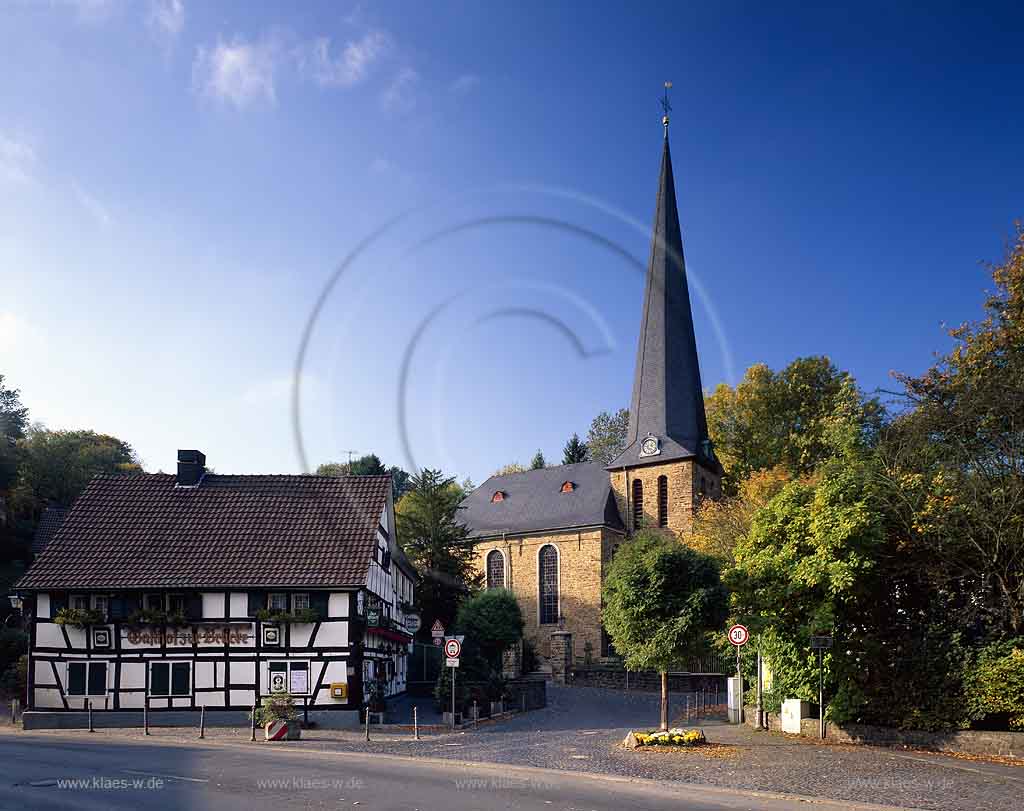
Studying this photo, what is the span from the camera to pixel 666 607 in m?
22.5

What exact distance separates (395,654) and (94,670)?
1141 centimetres

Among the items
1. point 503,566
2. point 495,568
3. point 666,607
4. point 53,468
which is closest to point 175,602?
point 666,607

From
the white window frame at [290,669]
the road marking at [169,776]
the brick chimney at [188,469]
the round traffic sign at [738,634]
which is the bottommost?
the white window frame at [290,669]

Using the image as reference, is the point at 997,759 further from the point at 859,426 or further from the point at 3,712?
the point at 3,712

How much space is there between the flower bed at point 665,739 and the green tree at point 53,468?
39984 millimetres

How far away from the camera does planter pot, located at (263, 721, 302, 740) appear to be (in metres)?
23.2

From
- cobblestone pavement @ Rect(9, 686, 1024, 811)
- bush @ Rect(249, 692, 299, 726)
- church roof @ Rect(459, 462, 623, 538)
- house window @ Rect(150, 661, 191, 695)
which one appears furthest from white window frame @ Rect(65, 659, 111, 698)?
church roof @ Rect(459, 462, 623, 538)

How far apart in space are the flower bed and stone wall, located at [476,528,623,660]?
33406mm

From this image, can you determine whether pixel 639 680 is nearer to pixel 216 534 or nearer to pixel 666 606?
pixel 216 534

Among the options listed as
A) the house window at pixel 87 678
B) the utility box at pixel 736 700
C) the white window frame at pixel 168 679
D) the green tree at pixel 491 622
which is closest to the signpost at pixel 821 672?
the utility box at pixel 736 700

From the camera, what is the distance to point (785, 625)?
2231 cm

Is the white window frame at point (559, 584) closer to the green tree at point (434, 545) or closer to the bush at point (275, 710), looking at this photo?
the green tree at point (434, 545)

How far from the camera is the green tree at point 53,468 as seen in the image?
169ft

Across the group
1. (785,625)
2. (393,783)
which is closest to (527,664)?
(785,625)
